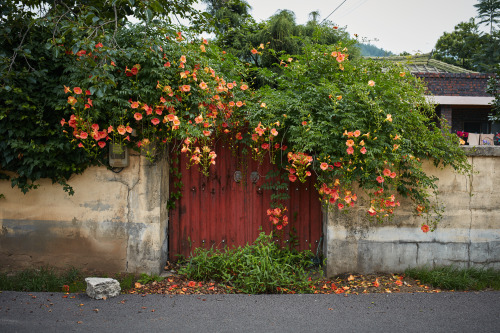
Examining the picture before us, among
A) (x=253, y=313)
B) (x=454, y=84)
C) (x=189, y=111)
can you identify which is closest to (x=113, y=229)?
(x=189, y=111)

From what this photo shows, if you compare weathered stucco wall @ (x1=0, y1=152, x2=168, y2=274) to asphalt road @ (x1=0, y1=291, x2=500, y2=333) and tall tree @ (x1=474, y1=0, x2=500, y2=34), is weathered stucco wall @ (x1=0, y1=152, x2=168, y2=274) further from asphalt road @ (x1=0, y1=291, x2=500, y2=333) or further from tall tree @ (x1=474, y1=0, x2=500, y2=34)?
tall tree @ (x1=474, y1=0, x2=500, y2=34)

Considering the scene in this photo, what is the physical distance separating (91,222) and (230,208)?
5.44 feet

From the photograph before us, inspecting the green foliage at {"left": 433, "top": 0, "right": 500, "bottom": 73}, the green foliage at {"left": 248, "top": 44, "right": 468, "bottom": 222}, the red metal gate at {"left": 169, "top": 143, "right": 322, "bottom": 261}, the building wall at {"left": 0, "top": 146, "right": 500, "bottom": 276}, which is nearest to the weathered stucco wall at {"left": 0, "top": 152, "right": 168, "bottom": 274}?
the building wall at {"left": 0, "top": 146, "right": 500, "bottom": 276}

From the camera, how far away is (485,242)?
4402mm

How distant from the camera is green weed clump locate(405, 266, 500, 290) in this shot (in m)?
4.08

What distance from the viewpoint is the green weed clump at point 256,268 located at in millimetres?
3957

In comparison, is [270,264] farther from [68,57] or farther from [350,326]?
[68,57]

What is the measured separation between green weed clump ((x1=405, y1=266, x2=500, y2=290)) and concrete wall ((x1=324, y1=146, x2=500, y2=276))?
0.09 meters

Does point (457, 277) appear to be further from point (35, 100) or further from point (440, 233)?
point (35, 100)

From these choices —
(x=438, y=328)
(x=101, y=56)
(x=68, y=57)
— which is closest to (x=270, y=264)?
(x=438, y=328)

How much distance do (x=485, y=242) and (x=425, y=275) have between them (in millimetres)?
904

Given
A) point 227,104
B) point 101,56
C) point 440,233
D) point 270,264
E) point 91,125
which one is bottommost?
point 270,264

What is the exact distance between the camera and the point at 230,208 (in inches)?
185

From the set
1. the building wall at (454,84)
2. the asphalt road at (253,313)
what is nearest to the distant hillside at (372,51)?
the building wall at (454,84)
